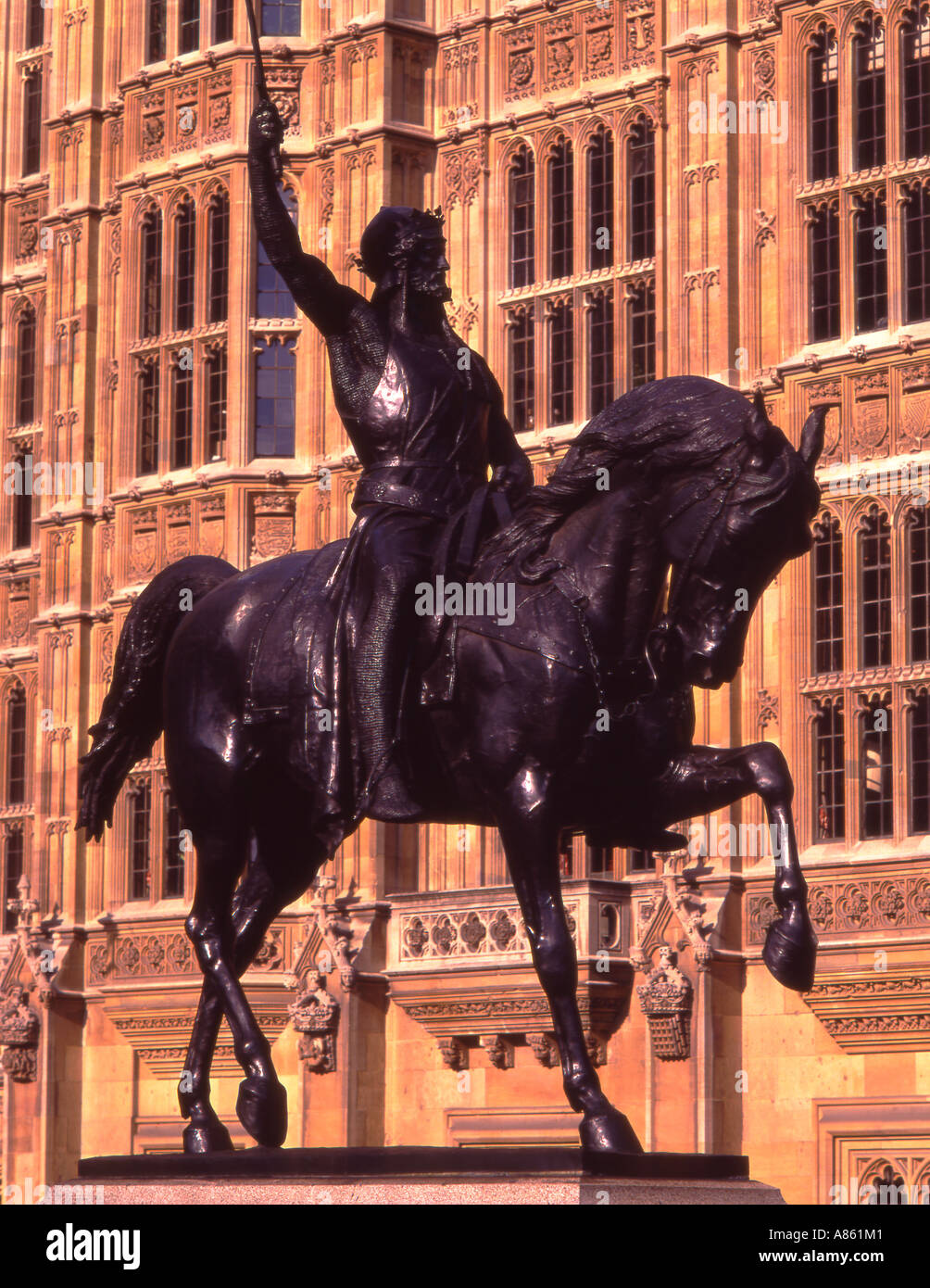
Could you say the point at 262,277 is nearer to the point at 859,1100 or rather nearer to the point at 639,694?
the point at 859,1100

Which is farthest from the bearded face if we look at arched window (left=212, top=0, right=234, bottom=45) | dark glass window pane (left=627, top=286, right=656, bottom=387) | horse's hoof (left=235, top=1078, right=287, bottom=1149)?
arched window (left=212, top=0, right=234, bottom=45)

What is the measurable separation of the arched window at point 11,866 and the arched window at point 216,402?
5990mm

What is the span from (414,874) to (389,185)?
7997mm

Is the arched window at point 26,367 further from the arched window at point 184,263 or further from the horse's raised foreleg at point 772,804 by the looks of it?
the horse's raised foreleg at point 772,804

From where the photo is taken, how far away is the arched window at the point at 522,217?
99.2ft

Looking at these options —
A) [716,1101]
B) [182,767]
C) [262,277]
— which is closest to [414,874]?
[716,1101]

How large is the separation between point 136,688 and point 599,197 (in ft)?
62.6

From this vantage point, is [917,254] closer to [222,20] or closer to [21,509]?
[222,20]

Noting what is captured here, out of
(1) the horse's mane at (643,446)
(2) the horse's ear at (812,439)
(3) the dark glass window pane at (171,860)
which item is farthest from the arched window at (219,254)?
(2) the horse's ear at (812,439)

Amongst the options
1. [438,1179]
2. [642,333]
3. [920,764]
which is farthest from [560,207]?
[438,1179]

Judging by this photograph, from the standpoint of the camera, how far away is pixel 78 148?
3462 cm

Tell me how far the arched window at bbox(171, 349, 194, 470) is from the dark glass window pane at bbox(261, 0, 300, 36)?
4.10m

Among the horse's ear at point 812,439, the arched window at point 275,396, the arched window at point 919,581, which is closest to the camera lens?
the horse's ear at point 812,439

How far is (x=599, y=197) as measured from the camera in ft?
97.0
